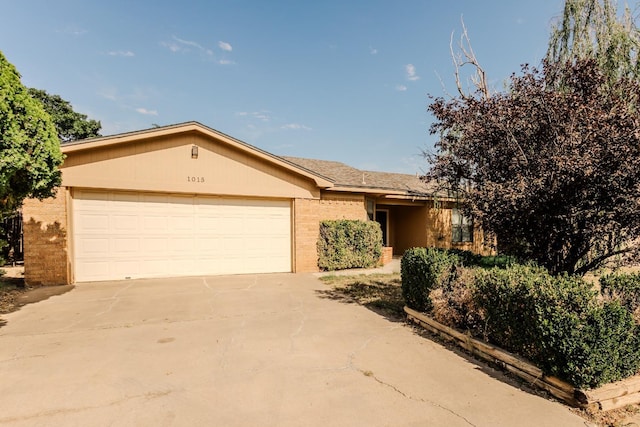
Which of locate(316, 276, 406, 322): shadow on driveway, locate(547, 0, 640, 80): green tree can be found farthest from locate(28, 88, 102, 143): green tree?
locate(547, 0, 640, 80): green tree

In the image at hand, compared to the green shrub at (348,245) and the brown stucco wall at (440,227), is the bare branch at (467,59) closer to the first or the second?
the green shrub at (348,245)

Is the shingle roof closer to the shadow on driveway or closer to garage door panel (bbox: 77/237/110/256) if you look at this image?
the shadow on driveway

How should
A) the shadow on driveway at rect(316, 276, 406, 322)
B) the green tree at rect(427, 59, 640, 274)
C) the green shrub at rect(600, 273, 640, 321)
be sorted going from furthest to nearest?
the shadow on driveway at rect(316, 276, 406, 322) < the green tree at rect(427, 59, 640, 274) < the green shrub at rect(600, 273, 640, 321)

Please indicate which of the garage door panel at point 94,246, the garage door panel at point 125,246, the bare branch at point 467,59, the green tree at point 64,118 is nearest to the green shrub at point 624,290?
the bare branch at point 467,59

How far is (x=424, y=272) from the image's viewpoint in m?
5.52

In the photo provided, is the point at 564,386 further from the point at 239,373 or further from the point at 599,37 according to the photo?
the point at 599,37

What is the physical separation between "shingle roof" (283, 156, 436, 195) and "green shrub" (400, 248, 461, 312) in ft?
21.2

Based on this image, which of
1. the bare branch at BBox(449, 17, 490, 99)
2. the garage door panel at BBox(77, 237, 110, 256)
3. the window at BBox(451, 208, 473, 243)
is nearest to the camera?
the garage door panel at BBox(77, 237, 110, 256)

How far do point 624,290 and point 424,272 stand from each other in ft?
8.73

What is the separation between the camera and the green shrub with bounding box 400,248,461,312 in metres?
5.27

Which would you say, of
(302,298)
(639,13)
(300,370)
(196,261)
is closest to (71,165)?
(196,261)

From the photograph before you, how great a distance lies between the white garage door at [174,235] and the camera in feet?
29.7

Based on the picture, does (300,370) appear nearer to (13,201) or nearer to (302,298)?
(302,298)

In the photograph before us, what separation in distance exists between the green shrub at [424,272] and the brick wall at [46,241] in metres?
9.52
